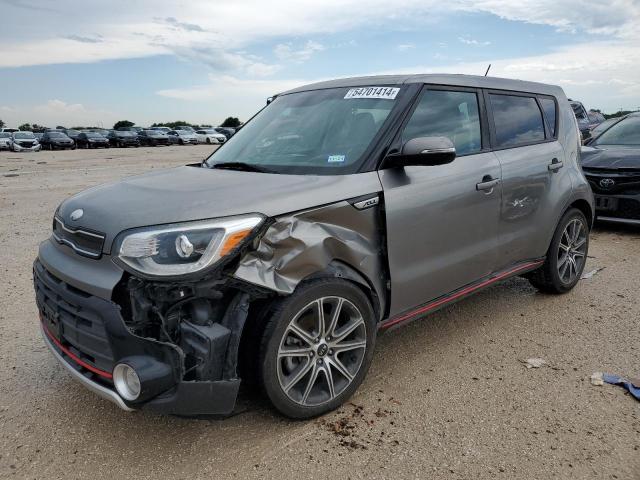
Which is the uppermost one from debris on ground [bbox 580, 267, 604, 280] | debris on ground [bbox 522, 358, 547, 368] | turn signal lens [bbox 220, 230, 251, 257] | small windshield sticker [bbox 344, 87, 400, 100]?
small windshield sticker [bbox 344, 87, 400, 100]

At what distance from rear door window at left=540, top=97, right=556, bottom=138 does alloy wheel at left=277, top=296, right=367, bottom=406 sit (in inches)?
110

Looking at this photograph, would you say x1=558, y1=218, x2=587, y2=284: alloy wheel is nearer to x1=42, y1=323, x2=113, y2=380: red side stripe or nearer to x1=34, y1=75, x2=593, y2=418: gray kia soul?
x1=34, y1=75, x2=593, y2=418: gray kia soul

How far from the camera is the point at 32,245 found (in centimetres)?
671

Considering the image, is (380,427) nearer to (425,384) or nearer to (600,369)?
(425,384)

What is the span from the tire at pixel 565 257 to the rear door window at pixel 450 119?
1387 mm

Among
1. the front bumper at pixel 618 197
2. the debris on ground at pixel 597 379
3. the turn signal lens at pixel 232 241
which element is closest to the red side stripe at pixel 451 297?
the debris on ground at pixel 597 379

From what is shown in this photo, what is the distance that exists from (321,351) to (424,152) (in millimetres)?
1217

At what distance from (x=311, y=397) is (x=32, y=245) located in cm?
527

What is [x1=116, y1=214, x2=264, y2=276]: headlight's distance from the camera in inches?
94.0

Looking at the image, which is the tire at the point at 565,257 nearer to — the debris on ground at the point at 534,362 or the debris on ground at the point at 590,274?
the debris on ground at the point at 590,274

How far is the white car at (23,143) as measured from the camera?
32031mm

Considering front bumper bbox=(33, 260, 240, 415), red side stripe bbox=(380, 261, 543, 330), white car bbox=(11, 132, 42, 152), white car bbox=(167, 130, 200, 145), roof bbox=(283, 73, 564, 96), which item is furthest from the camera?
white car bbox=(167, 130, 200, 145)

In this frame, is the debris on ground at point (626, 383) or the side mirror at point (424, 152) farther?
the debris on ground at point (626, 383)

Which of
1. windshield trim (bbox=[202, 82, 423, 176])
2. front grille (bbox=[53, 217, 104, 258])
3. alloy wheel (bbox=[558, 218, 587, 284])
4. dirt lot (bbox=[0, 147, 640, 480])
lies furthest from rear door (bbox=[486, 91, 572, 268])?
front grille (bbox=[53, 217, 104, 258])
